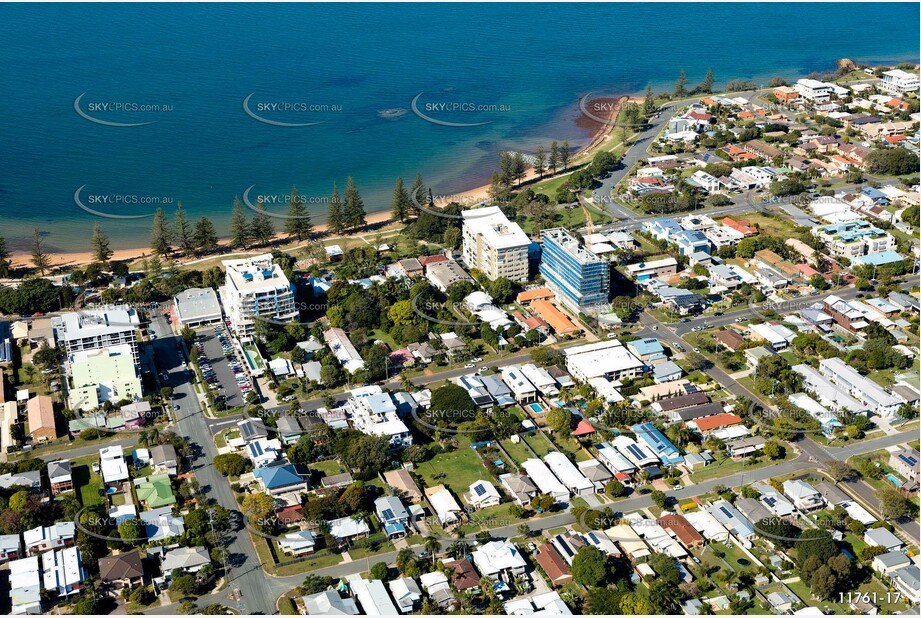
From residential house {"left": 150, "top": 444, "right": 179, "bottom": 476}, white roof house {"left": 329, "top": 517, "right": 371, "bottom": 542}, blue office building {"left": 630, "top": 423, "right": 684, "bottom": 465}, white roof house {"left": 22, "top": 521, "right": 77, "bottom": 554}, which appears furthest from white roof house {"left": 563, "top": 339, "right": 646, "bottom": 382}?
white roof house {"left": 22, "top": 521, "right": 77, "bottom": 554}

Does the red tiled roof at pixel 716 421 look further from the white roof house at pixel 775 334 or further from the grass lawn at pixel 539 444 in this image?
the white roof house at pixel 775 334

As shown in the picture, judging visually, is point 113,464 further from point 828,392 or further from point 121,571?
point 828,392

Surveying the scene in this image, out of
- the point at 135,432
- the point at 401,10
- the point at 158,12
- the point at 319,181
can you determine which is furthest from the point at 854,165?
the point at 158,12

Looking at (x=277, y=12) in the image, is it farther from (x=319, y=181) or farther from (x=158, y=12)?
(x=319, y=181)

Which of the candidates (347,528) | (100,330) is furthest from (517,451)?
(100,330)

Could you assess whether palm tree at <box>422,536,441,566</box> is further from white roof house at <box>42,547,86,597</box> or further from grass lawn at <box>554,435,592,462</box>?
white roof house at <box>42,547,86,597</box>

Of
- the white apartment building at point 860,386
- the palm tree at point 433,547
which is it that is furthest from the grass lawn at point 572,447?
the white apartment building at point 860,386
